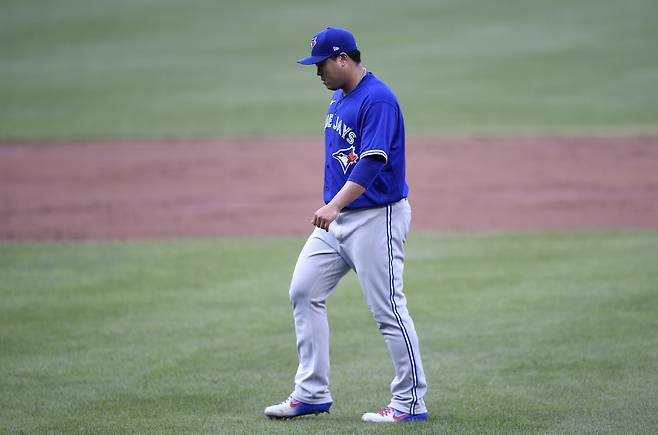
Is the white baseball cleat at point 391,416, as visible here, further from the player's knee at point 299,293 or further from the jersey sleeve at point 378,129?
the jersey sleeve at point 378,129

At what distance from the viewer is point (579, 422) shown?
17.8ft

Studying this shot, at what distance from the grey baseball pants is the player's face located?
691 mm

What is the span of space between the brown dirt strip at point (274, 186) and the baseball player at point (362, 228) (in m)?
6.51

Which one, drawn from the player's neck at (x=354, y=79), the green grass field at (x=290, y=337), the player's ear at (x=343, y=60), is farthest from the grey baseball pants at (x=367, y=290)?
the player's ear at (x=343, y=60)

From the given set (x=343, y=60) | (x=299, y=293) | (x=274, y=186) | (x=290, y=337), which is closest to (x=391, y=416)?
(x=299, y=293)

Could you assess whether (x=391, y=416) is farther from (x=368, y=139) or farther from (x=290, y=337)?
(x=290, y=337)

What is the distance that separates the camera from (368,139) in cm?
521

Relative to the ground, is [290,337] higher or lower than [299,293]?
lower

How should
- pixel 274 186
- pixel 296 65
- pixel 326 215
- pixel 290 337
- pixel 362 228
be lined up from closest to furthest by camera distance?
pixel 326 215, pixel 362 228, pixel 290 337, pixel 274 186, pixel 296 65

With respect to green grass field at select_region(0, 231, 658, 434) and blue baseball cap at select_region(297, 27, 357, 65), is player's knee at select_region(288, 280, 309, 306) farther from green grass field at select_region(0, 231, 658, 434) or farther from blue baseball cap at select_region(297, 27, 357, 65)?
blue baseball cap at select_region(297, 27, 357, 65)

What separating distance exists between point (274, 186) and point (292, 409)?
9451 millimetres

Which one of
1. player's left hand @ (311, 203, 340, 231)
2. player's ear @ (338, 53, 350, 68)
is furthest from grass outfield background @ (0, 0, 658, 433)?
player's ear @ (338, 53, 350, 68)

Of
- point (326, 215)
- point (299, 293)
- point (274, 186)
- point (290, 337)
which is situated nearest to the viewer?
point (326, 215)

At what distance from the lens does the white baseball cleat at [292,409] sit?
5590 mm
